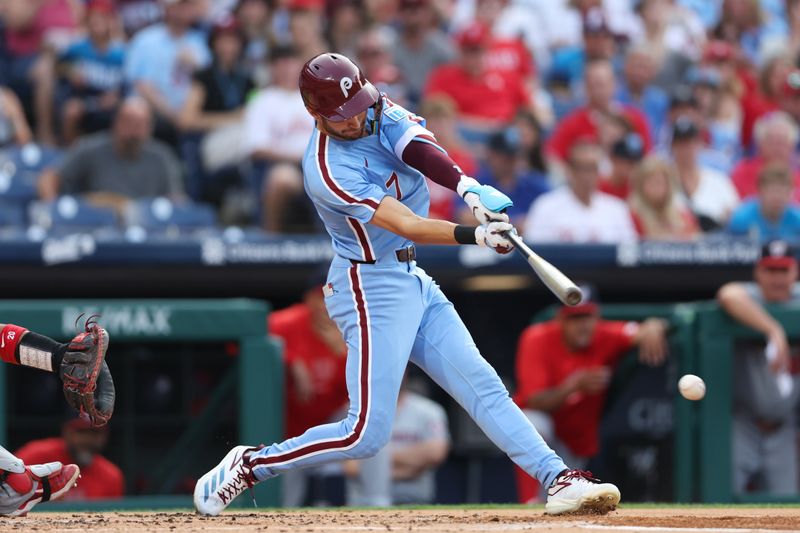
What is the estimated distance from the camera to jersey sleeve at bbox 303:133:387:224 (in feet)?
16.5

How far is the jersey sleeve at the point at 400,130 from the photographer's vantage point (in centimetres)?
516

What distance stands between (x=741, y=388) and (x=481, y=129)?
3.02m

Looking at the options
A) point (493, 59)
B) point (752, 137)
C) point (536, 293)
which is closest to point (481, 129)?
point (493, 59)

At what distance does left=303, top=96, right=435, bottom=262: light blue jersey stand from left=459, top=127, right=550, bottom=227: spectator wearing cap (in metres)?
3.86

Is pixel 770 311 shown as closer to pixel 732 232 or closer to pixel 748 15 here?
pixel 732 232

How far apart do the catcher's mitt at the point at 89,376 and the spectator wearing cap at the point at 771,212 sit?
4.86m

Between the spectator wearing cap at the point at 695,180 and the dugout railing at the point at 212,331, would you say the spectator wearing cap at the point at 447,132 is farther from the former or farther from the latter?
the dugout railing at the point at 212,331

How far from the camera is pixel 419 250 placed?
27.2ft

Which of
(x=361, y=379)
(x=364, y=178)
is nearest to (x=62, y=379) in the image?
(x=361, y=379)

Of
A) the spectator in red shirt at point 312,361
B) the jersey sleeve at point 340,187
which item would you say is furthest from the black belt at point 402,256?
the spectator in red shirt at point 312,361

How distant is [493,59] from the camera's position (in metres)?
10.8

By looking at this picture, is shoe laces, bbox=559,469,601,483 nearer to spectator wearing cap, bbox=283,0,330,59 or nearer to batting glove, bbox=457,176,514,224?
batting glove, bbox=457,176,514,224

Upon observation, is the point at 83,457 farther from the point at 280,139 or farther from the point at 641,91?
the point at 641,91

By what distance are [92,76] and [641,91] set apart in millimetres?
4194
